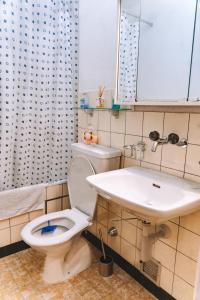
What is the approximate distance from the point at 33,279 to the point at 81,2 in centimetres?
211

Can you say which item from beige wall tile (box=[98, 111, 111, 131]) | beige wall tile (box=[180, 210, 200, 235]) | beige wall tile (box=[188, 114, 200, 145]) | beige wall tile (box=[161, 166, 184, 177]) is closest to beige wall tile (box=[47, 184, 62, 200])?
beige wall tile (box=[98, 111, 111, 131])

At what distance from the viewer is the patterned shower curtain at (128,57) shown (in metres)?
1.41

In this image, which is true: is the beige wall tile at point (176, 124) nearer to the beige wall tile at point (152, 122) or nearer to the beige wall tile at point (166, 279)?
the beige wall tile at point (152, 122)

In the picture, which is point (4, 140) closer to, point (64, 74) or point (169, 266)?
point (64, 74)

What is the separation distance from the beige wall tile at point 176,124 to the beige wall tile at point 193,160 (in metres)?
0.08

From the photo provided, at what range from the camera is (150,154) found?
1.39m

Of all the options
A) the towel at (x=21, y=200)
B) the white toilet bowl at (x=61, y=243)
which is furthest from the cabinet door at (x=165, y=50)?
the towel at (x=21, y=200)

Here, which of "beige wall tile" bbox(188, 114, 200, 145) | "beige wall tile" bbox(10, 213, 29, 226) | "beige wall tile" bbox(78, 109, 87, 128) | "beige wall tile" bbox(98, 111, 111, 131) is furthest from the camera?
"beige wall tile" bbox(78, 109, 87, 128)

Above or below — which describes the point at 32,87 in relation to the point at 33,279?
above

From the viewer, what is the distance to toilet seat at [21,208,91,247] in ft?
4.53

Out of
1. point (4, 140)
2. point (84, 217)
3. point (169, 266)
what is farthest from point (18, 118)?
point (169, 266)

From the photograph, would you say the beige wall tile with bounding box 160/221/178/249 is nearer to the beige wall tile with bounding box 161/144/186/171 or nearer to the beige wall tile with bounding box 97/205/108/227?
the beige wall tile with bounding box 161/144/186/171

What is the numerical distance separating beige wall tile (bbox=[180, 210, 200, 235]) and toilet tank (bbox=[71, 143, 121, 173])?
21.7 inches

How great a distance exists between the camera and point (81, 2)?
1.80 m
